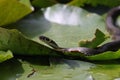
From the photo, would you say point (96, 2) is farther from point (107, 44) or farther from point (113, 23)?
point (107, 44)

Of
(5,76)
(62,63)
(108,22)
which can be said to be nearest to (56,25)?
(108,22)

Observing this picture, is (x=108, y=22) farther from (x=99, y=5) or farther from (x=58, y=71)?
(x=58, y=71)

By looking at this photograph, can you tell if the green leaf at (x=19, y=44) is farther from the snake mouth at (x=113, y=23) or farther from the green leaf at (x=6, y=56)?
the snake mouth at (x=113, y=23)

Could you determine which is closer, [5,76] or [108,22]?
[5,76]

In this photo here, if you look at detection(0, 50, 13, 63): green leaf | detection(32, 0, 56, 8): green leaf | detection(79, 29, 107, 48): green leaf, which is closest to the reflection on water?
detection(32, 0, 56, 8): green leaf

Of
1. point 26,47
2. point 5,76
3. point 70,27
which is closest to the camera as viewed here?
point 5,76

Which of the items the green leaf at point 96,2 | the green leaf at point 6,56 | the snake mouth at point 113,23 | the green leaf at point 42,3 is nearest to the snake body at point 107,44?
Result: the snake mouth at point 113,23
